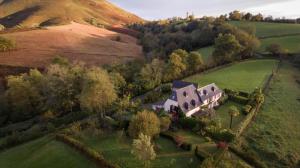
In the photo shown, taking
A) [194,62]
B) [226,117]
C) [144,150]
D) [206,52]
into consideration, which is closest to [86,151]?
[144,150]

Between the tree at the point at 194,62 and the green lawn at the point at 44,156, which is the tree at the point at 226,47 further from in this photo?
the green lawn at the point at 44,156

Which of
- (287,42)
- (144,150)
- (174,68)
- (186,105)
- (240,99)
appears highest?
(287,42)

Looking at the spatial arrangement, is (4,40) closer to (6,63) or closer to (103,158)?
(6,63)

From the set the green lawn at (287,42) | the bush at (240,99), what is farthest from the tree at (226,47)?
the bush at (240,99)

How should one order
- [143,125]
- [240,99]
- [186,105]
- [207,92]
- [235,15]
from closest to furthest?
[143,125] < [186,105] < [207,92] < [240,99] < [235,15]

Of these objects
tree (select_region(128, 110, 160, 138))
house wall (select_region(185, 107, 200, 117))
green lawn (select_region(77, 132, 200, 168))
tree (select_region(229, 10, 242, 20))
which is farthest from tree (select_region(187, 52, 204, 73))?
tree (select_region(229, 10, 242, 20))

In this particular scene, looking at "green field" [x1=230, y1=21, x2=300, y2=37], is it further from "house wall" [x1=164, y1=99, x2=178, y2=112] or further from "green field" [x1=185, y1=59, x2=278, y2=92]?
"house wall" [x1=164, y1=99, x2=178, y2=112]

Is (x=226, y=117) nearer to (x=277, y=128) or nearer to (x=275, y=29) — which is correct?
(x=277, y=128)
